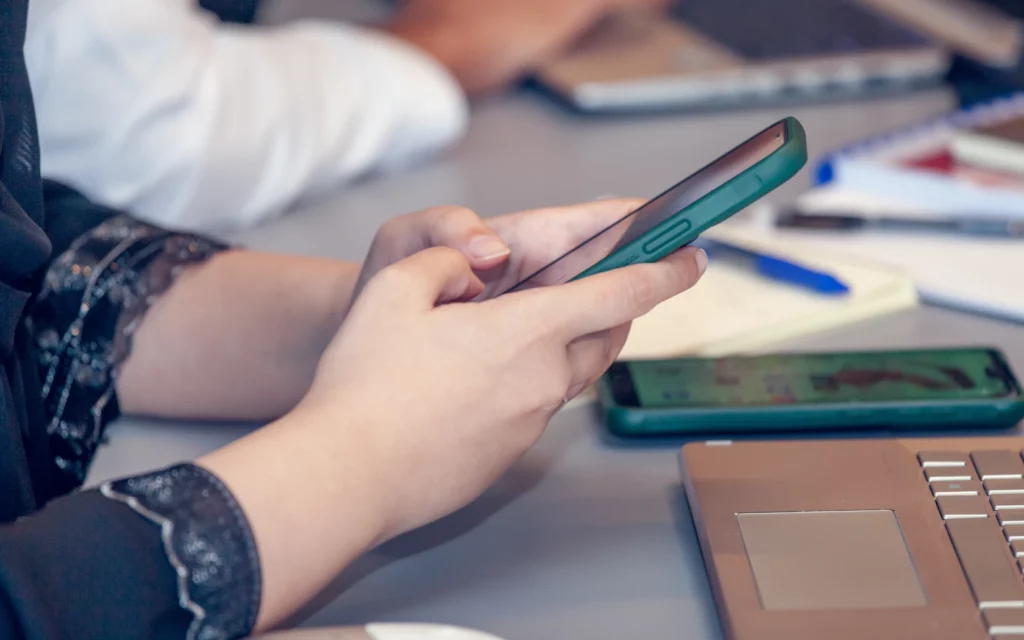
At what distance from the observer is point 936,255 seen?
69 cm

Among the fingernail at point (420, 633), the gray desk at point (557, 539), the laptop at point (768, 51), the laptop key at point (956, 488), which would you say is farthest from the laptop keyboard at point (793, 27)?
the fingernail at point (420, 633)

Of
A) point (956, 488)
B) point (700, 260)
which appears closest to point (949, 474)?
point (956, 488)

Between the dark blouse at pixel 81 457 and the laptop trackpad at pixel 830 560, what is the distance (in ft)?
0.58

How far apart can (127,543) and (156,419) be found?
203 millimetres

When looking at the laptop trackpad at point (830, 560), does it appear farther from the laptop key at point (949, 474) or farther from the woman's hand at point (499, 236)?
the woman's hand at point (499, 236)

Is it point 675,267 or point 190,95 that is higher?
point 190,95

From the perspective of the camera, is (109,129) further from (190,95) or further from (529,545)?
(529,545)

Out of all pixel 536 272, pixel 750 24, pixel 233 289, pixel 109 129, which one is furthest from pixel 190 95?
pixel 750 24

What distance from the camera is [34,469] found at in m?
0.55

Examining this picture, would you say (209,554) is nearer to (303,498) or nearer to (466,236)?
(303,498)

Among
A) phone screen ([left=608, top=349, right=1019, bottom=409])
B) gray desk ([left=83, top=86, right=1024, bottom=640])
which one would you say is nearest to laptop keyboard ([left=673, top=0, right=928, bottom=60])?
gray desk ([left=83, top=86, right=1024, bottom=640])

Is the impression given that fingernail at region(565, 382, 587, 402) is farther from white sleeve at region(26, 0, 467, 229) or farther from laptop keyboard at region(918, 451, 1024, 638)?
white sleeve at region(26, 0, 467, 229)

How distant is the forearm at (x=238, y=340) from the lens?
56 centimetres

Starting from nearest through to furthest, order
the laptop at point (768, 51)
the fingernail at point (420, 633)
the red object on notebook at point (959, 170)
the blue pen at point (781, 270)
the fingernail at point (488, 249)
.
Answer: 1. the fingernail at point (420, 633)
2. the fingernail at point (488, 249)
3. the blue pen at point (781, 270)
4. the red object on notebook at point (959, 170)
5. the laptop at point (768, 51)
